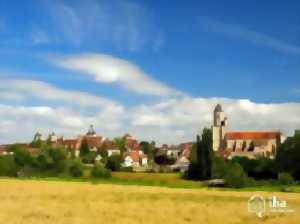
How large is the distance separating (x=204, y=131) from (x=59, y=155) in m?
31.4

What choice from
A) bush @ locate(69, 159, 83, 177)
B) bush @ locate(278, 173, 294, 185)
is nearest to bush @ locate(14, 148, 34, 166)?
bush @ locate(69, 159, 83, 177)

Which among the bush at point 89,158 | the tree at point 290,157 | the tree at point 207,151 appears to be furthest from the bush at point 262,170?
the bush at point 89,158

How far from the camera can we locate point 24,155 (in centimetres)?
12456

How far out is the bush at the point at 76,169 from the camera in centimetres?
10739

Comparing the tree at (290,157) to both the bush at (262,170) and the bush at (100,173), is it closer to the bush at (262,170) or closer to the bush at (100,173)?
the bush at (262,170)

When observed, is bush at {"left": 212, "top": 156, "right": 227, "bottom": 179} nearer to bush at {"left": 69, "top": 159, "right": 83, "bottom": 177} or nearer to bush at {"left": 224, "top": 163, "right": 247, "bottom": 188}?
bush at {"left": 224, "top": 163, "right": 247, "bottom": 188}

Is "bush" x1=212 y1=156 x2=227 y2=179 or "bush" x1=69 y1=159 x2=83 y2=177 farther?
"bush" x1=69 y1=159 x2=83 y2=177

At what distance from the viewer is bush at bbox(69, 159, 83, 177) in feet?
352

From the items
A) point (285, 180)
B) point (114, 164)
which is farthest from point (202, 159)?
point (114, 164)

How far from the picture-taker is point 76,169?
10862cm

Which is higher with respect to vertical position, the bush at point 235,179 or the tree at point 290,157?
the tree at point 290,157

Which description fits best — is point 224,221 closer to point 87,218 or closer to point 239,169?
point 87,218

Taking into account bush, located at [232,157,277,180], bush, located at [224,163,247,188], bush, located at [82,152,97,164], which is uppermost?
bush, located at [82,152,97,164]

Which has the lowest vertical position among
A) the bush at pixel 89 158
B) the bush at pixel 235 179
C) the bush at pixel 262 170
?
the bush at pixel 235 179
